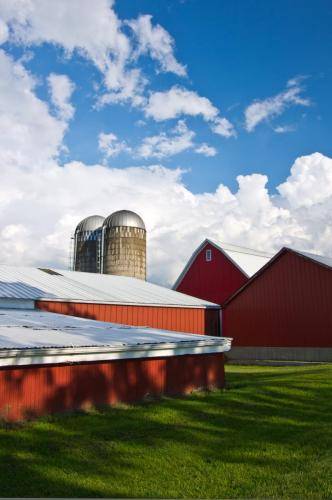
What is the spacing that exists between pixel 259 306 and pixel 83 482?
78.2 ft

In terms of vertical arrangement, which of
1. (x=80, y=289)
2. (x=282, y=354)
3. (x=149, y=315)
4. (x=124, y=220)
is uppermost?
(x=124, y=220)

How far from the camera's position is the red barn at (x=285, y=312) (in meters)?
26.5

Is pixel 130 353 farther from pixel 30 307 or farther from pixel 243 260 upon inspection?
pixel 243 260

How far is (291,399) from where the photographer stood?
12.3 meters

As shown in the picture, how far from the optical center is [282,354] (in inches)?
1102

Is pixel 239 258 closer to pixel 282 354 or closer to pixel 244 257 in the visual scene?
pixel 244 257

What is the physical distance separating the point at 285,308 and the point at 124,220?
18.9 metres

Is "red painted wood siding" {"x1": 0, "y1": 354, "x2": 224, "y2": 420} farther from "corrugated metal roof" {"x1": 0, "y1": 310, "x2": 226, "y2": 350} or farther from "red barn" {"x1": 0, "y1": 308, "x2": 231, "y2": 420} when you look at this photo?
"corrugated metal roof" {"x1": 0, "y1": 310, "x2": 226, "y2": 350}

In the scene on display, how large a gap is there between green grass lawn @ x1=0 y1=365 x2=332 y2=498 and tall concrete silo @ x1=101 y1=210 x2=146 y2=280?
29.9 metres

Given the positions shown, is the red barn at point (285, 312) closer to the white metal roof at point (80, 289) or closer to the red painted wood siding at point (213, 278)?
the white metal roof at point (80, 289)

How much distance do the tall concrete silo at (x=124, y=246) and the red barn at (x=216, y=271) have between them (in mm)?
4118

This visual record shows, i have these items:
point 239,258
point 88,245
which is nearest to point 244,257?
point 239,258

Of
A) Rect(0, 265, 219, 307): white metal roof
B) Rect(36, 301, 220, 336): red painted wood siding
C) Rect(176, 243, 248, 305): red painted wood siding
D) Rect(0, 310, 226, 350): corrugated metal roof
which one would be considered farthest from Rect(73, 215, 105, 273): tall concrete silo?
Rect(0, 310, 226, 350): corrugated metal roof

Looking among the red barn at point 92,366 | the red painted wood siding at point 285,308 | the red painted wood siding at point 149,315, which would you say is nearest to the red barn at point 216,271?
the red painted wood siding at point 149,315
